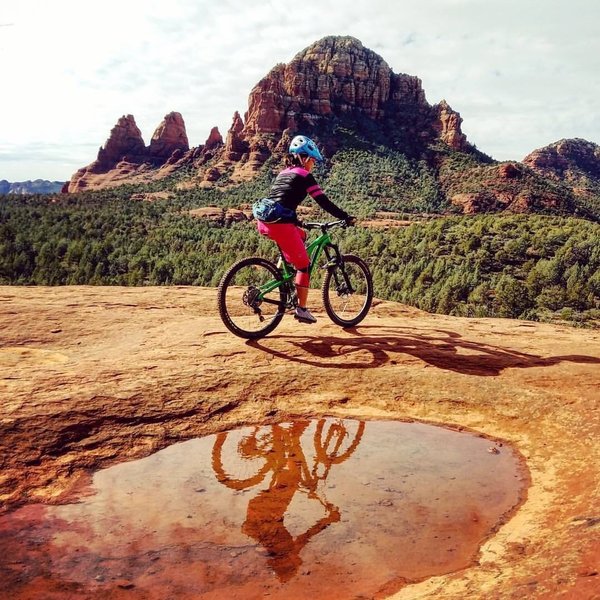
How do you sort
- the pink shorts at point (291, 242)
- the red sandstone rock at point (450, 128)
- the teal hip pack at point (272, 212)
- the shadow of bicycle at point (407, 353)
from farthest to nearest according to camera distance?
1. the red sandstone rock at point (450, 128)
2. the pink shorts at point (291, 242)
3. the teal hip pack at point (272, 212)
4. the shadow of bicycle at point (407, 353)

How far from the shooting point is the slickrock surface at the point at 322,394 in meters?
2.94

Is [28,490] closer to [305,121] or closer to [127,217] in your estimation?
[127,217]

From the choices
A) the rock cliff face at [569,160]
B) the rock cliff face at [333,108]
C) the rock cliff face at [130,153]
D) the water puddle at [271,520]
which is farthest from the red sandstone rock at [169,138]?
the water puddle at [271,520]

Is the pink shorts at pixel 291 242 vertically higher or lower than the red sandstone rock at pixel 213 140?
lower

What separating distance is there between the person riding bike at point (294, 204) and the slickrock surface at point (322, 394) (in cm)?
109

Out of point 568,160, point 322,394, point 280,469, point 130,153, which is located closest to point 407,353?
point 322,394

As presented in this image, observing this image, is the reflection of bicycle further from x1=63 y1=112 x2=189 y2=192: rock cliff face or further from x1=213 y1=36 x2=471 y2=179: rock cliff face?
x1=63 y1=112 x2=189 y2=192: rock cliff face

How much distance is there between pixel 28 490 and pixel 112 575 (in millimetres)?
1321

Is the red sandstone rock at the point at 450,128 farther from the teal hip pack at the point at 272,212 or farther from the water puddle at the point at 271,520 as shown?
the water puddle at the point at 271,520

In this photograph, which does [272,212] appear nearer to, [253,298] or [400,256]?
[253,298]

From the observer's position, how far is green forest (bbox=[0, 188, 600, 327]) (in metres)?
36.6

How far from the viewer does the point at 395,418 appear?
5086 mm

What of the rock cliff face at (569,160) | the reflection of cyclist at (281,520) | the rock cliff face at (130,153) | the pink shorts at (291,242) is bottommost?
the reflection of cyclist at (281,520)

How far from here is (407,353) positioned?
644cm
